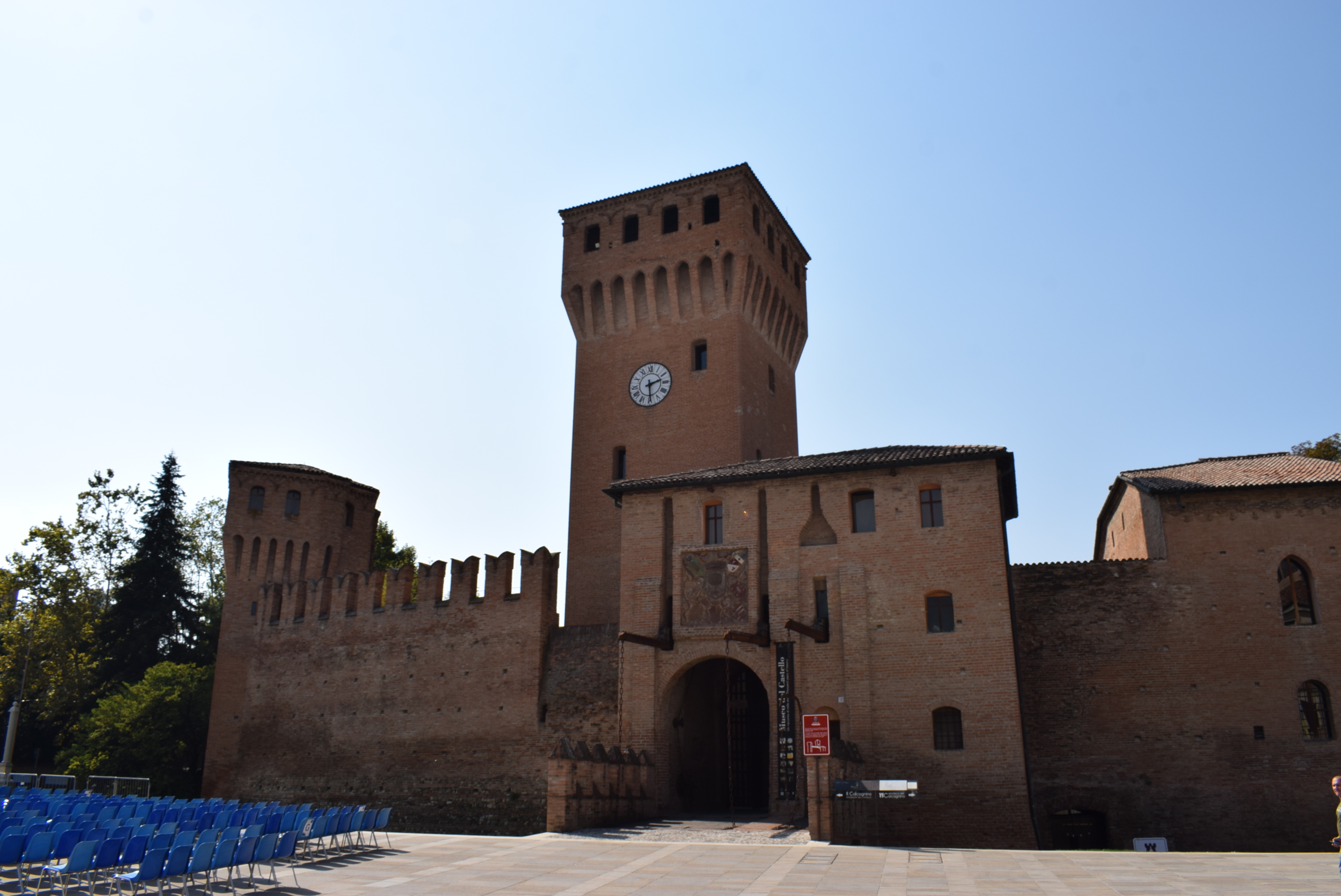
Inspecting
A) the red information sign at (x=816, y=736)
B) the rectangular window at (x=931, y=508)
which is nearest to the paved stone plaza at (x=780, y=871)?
the red information sign at (x=816, y=736)

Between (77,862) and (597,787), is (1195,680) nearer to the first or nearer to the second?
(597,787)

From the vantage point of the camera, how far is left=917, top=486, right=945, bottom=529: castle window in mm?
23078

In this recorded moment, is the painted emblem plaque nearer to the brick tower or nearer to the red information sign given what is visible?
the red information sign

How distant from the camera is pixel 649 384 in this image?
3441 cm

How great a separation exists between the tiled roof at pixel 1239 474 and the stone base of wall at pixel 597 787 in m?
14.1

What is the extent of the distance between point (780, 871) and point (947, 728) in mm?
9068

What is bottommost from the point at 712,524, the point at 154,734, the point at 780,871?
the point at 780,871

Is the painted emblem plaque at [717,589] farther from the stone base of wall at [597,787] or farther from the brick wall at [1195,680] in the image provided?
the brick wall at [1195,680]

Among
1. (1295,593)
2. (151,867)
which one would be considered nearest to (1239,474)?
(1295,593)

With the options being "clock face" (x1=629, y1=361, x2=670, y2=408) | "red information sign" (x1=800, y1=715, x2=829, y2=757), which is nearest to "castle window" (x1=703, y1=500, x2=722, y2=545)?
"red information sign" (x1=800, y1=715, x2=829, y2=757)

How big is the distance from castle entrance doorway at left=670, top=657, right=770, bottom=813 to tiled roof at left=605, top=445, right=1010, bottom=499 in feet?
15.2

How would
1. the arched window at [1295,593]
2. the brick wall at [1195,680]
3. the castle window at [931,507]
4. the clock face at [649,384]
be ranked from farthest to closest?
1. the clock face at [649,384]
2. the castle window at [931,507]
3. the arched window at [1295,593]
4. the brick wall at [1195,680]

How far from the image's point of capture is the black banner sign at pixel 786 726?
70.3 feet

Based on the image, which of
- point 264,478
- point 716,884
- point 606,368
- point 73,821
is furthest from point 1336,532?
point 264,478
